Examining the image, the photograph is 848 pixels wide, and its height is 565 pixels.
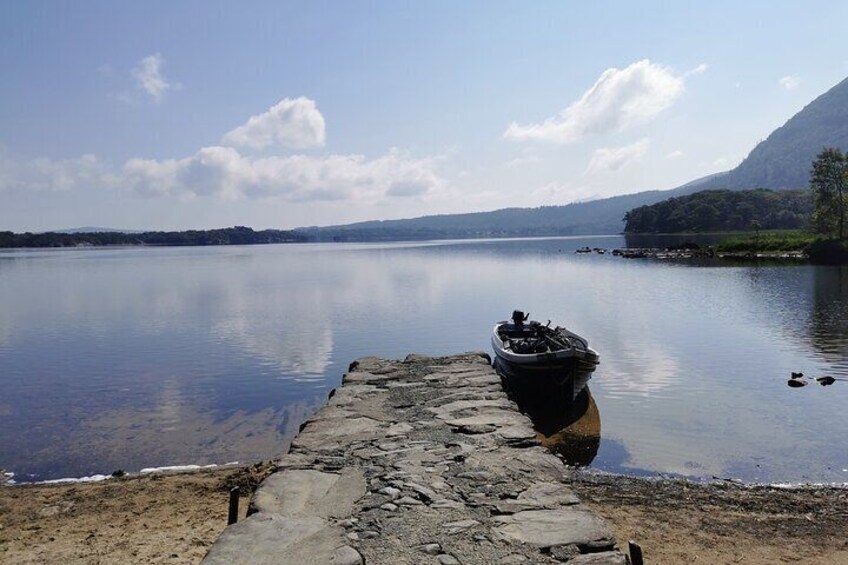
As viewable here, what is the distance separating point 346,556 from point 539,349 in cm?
1595

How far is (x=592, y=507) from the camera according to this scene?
11258mm

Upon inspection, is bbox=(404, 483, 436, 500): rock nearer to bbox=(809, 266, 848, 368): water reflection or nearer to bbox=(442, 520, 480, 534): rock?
bbox=(442, 520, 480, 534): rock

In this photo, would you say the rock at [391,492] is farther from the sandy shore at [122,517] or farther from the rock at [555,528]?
the sandy shore at [122,517]

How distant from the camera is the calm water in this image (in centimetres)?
1655

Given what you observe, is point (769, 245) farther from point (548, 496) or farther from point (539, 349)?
point (548, 496)

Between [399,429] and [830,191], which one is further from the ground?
[830,191]

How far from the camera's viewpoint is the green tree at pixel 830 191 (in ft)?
253

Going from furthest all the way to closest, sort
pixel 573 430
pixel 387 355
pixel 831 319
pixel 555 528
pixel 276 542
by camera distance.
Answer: pixel 831 319 < pixel 387 355 < pixel 573 430 < pixel 555 528 < pixel 276 542

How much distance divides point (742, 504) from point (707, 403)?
9.49 metres

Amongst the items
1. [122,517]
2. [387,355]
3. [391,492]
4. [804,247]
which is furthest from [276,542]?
[804,247]

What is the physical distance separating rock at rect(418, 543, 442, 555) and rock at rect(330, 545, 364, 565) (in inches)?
23.9

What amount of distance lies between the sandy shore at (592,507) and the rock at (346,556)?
4363 mm

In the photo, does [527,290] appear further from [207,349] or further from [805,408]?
[805,408]

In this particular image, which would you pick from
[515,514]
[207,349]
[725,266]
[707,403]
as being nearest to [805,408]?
[707,403]
